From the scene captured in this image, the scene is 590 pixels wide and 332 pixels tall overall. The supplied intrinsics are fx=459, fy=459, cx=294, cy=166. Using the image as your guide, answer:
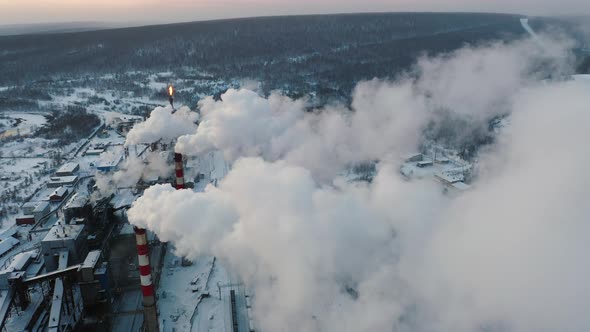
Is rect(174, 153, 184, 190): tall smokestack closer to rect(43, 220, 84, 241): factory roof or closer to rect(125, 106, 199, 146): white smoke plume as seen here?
rect(43, 220, 84, 241): factory roof

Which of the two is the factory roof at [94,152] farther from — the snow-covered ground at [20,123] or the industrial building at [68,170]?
the snow-covered ground at [20,123]

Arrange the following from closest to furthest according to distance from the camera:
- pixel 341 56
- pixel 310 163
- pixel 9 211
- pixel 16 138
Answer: pixel 310 163, pixel 9 211, pixel 16 138, pixel 341 56

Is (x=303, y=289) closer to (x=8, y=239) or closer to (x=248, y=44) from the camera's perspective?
(x=8, y=239)

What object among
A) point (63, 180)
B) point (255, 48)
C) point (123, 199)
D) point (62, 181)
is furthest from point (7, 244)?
point (255, 48)

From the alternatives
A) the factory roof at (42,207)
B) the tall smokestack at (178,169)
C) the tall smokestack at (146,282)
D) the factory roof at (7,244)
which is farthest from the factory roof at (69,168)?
the tall smokestack at (146,282)

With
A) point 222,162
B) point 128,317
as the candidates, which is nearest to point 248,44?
point 222,162
